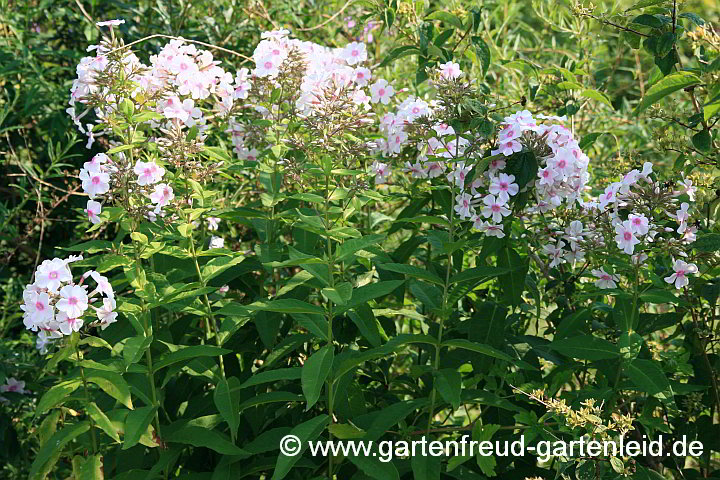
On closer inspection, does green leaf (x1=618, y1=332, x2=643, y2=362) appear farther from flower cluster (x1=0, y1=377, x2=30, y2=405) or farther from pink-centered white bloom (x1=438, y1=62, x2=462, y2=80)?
flower cluster (x1=0, y1=377, x2=30, y2=405)

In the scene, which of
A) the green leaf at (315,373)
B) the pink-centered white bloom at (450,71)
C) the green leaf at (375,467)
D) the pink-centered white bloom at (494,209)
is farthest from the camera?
the pink-centered white bloom at (450,71)

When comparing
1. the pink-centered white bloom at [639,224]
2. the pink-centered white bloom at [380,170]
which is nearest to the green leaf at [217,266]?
the pink-centered white bloom at [380,170]

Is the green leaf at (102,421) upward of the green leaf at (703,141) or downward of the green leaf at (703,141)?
downward

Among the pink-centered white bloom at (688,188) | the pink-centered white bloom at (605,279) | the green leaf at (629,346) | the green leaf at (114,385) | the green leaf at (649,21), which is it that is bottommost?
the green leaf at (114,385)

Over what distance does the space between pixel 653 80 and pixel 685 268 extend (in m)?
0.57

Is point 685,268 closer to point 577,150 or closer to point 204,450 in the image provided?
point 577,150

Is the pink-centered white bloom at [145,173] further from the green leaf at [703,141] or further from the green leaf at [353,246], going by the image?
the green leaf at [703,141]

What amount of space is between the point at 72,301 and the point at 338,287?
0.58 metres

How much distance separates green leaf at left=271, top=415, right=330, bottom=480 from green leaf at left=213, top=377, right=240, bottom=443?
13 cm

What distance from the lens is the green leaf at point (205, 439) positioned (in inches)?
75.2

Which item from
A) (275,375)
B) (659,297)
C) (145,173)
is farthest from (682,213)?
(145,173)

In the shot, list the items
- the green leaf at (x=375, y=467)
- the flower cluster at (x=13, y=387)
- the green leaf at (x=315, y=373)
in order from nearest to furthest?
the green leaf at (x=315, y=373) → the green leaf at (x=375, y=467) → the flower cluster at (x=13, y=387)

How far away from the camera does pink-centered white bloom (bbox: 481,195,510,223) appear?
196 cm

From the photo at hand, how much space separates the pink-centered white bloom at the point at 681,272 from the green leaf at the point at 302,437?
87 cm
